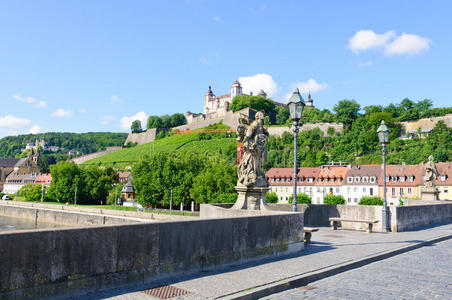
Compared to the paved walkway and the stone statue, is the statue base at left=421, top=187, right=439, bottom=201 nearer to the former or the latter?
the paved walkway

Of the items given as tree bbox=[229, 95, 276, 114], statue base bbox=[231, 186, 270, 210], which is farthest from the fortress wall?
statue base bbox=[231, 186, 270, 210]

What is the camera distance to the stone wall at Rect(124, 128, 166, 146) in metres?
165

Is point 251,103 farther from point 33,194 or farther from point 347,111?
point 33,194

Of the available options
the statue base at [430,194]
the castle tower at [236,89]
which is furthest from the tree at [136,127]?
the statue base at [430,194]

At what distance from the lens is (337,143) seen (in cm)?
11669

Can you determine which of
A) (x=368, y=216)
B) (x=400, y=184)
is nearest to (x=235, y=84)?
(x=400, y=184)

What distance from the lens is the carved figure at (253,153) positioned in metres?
14.2

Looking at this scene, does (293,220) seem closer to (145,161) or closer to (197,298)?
(197,298)

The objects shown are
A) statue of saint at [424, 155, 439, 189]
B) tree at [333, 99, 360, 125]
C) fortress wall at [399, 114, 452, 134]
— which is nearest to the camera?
statue of saint at [424, 155, 439, 189]

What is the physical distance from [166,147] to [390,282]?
12665 cm

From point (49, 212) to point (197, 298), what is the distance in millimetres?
40917

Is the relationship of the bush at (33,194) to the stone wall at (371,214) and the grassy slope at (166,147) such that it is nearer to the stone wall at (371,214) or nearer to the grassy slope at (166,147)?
the grassy slope at (166,147)

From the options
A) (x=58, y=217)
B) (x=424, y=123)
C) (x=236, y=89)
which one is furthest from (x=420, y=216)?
(x=236, y=89)

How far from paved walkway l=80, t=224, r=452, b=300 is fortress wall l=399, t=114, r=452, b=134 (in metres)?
113
